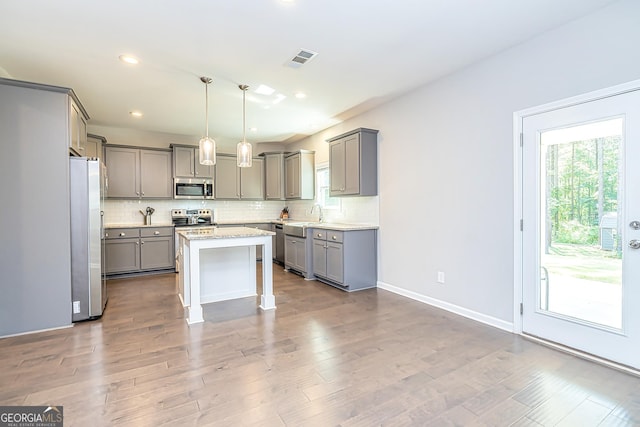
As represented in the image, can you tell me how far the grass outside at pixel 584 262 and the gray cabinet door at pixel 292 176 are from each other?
4533mm

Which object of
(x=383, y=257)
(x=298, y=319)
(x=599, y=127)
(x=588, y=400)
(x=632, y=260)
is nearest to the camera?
(x=588, y=400)

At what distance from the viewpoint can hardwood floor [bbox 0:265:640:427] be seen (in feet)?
5.97

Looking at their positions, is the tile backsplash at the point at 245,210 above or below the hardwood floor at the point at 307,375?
above

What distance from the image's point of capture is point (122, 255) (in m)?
5.34

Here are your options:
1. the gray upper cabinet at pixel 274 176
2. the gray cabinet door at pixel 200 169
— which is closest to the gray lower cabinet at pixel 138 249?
the gray cabinet door at pixel 200 169

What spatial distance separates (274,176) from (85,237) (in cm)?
415

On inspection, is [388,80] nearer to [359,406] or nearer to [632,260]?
[632,260]

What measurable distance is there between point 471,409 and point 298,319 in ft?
6.24

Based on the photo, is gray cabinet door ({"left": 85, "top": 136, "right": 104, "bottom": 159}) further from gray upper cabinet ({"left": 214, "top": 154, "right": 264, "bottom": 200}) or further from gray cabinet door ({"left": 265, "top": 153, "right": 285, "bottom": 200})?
gray cabinet door ({"left": 265, "top": 153, "right": 285, "bottom": 200})

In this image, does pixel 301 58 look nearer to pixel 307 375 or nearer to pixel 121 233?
pixel 307 375

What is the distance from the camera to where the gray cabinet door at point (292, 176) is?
6461mm

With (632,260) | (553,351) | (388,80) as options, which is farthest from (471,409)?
(388,80)

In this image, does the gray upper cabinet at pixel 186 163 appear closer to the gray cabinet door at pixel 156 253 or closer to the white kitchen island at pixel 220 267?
the gray cabinet door at pixel 156 253

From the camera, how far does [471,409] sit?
1865mm
